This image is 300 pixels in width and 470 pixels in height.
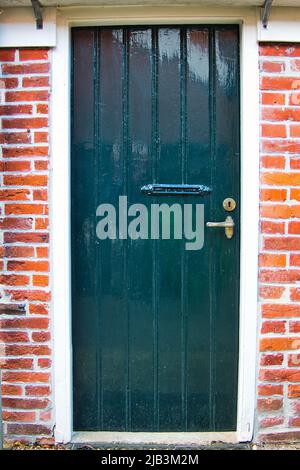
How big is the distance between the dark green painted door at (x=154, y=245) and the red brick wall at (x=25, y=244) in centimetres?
19

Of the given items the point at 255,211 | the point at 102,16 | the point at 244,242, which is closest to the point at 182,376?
the point at 244,242

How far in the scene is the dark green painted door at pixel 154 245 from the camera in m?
2.48

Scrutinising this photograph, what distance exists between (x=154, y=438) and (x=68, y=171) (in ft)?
5.17

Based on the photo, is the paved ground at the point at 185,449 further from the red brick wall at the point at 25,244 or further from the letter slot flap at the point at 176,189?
the letter slot flap at the point at 176,189

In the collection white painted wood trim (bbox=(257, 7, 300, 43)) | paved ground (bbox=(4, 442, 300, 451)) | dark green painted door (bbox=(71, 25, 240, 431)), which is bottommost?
paved ground (bbox=(4, 442, 300, 451))

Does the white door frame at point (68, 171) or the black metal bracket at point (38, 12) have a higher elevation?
the black metal bracket at point (38, 12)

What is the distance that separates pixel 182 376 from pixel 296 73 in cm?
178

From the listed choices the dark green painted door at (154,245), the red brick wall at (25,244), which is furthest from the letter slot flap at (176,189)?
the red brick wall at (25,244)

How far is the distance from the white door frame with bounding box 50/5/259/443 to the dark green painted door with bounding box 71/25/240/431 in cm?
9

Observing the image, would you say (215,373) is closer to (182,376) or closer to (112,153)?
(182,376)

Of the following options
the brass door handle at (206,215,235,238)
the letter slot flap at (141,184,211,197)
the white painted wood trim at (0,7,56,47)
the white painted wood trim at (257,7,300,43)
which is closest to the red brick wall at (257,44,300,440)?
the white painted wood trim at (257,7,300,43)

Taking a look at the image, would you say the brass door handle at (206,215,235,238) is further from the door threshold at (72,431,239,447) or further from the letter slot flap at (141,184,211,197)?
the door threshold at (72,431,239,447)

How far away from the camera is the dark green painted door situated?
8.15 feet

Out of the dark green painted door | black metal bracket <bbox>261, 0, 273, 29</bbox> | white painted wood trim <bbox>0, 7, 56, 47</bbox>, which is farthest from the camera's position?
the dark green painted door
